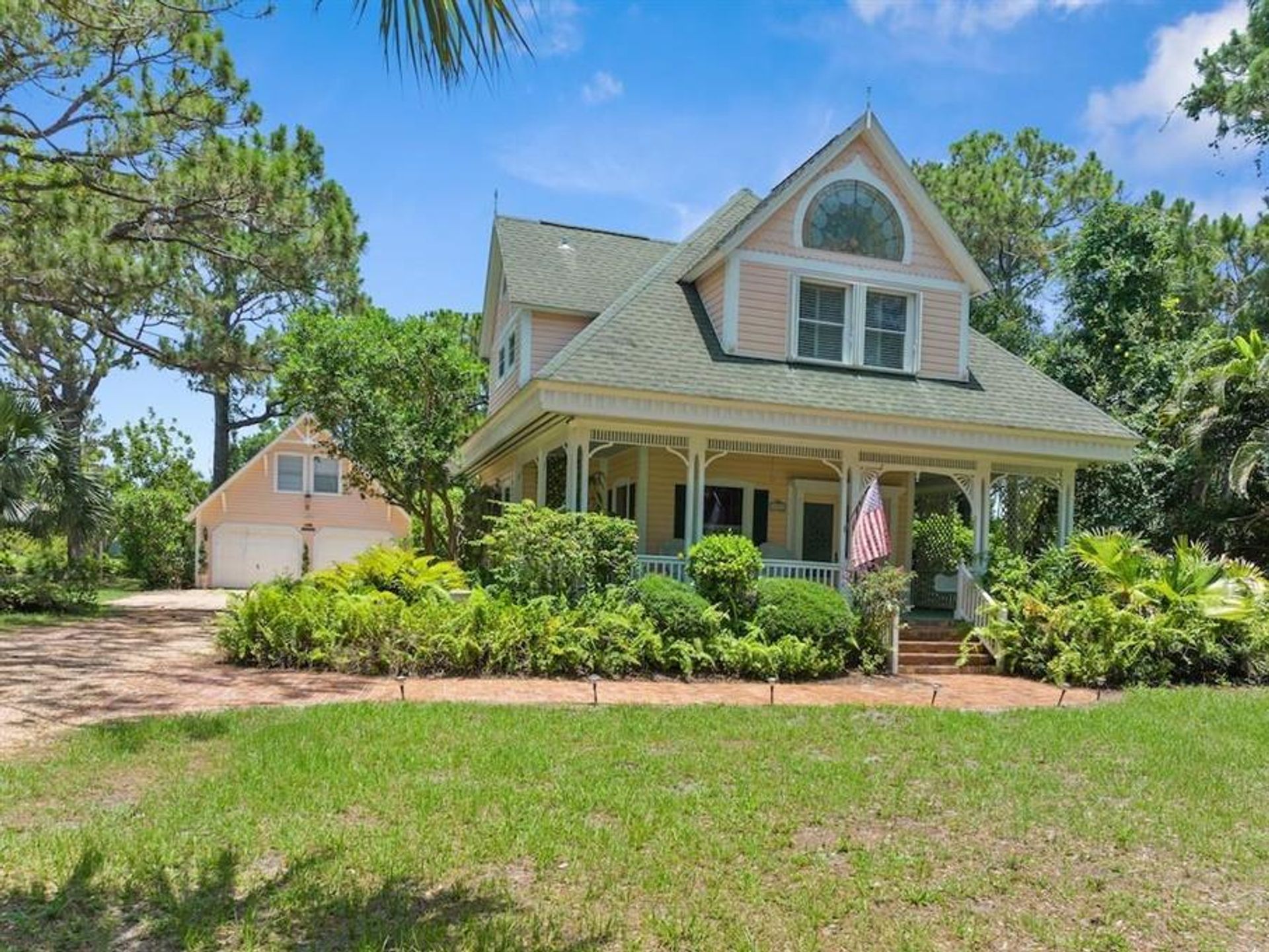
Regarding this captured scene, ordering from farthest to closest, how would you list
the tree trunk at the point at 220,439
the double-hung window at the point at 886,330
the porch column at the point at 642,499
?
1. the tree trunk at the point at 220,439
2. the double-hung window at the point at 886,330
3. the porch column at the point at 642,499

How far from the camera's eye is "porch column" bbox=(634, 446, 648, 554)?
15.2 m

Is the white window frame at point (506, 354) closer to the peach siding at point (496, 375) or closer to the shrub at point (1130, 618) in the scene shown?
the peach siding at point (496, 375)

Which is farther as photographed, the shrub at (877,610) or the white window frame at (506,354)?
the white window frame at (506,354)

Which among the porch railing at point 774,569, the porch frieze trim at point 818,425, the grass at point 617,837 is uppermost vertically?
the porch frieze trim at point 818,425

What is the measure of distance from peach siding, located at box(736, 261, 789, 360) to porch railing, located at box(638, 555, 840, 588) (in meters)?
3.38

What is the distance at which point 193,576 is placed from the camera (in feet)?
108

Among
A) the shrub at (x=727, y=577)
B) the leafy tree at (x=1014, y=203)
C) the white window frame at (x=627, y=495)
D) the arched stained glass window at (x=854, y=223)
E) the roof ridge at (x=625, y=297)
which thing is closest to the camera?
the shrub at (x=727, y=577)

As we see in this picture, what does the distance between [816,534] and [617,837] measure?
39.5ft

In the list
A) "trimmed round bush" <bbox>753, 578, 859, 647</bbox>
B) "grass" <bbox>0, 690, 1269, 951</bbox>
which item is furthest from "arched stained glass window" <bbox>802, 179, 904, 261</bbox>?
"grass" <bbox>0, 690, 1269, 951</bbox>

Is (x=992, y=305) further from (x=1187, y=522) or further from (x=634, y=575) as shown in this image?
→ (x=634, y=575)

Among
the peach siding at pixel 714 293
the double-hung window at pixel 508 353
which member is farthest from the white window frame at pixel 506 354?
the peach siding at pixel 714 293

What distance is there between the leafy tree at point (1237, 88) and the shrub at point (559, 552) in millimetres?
15909

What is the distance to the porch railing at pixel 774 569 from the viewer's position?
42.8 ft

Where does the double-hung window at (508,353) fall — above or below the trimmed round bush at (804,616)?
above
